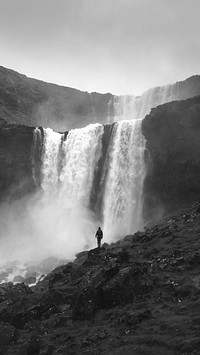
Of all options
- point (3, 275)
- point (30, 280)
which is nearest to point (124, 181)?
point (3, 275)

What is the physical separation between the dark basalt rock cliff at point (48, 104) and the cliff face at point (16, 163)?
102ft

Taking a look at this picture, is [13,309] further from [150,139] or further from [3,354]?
[150,139]

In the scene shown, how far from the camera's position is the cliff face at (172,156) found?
163 feet

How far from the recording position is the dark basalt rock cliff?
316ft

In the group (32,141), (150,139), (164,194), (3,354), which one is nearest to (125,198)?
(164,194)

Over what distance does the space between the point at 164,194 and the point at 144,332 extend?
4066 cm

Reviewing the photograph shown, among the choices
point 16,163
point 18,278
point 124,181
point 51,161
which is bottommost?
point 18,278

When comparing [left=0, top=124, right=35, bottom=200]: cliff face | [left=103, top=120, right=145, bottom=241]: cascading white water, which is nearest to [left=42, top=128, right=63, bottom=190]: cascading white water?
[left=0, top=124, right=35, bottom=200]: cliff face

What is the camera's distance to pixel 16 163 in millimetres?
62219

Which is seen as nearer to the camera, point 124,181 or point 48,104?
point 124,181

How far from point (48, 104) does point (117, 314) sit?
91197mm

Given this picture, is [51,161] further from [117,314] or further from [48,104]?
[117,314]

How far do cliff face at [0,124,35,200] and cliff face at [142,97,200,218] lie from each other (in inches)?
838

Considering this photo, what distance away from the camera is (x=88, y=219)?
182ft
